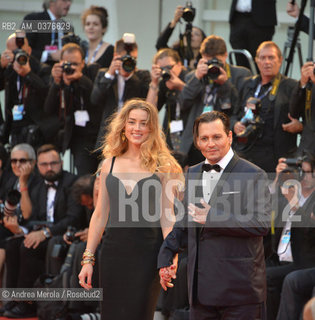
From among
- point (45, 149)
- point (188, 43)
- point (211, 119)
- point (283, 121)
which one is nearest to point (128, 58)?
point (188, 43)

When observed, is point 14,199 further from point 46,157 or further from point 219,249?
point 219,249

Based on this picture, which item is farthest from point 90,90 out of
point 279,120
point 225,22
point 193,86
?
point 225,22

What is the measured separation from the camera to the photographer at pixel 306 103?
18.1 ft

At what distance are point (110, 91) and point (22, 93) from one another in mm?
1071

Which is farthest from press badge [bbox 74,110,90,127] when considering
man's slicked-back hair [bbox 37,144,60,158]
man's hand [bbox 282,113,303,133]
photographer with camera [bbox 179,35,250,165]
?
man's hand [bbox 282,113,303,133]

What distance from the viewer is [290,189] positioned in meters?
5.23

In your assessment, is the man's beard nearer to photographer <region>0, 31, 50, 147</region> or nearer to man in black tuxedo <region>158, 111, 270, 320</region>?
photographer <region>0, 31, 50, 147</region>

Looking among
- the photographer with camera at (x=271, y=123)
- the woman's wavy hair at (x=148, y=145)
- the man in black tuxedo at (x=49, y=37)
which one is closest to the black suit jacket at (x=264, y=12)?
the photographer with camera at (x=271, y=123)

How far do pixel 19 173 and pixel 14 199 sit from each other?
1.84 feet

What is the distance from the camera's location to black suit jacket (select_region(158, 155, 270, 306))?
3449mm

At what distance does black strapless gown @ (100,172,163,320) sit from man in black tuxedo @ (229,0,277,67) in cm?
335

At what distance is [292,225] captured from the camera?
5.24 meters

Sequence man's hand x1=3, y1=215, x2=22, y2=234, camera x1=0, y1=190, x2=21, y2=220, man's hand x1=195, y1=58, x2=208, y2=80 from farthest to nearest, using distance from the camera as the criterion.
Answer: man's hand x1=3, y1=215, x2=22, y2=234
camera x1=0, y1=190, x2=21, y2=220
man's hand x1=195, y1=58, x2=208, y2=80

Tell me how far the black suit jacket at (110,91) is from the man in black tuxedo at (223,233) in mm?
2817
